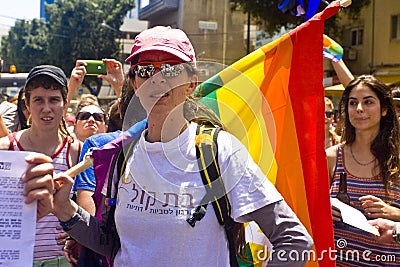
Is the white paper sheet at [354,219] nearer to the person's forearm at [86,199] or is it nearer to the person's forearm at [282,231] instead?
the person's forearm at [282,231]

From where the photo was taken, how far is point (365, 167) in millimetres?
3379

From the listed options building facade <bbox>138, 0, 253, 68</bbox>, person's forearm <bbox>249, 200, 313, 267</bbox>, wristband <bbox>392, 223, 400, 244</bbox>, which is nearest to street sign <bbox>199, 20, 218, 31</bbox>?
building facade <bbox>138, 0, 253, 68</bbox>

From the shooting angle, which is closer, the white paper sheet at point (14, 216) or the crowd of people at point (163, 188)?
the white paper sheet at point (14, 216)

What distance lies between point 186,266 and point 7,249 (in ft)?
2.05

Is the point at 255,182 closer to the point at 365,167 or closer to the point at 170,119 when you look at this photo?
the point at 170,119

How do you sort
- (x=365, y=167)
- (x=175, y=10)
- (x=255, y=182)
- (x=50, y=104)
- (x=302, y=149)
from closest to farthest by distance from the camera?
(x=255, y=182) → (x=302, y=149) → (x=50, y=104) → (x=365, y=167) → (x=175, y=10)

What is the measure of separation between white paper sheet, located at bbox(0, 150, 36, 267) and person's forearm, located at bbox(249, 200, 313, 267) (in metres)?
0.74

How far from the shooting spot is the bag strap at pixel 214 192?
1.99 meters

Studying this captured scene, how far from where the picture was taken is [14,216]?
5.59ft

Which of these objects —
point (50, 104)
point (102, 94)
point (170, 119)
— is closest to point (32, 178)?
point (170, 119)

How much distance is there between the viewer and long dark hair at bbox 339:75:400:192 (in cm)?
330

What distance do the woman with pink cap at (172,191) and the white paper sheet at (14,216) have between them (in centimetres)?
21

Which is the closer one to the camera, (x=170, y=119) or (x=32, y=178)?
(x=32, y=178)

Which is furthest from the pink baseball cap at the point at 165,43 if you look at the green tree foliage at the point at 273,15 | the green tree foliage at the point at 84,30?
the green tree foliage at the point at 84,30
